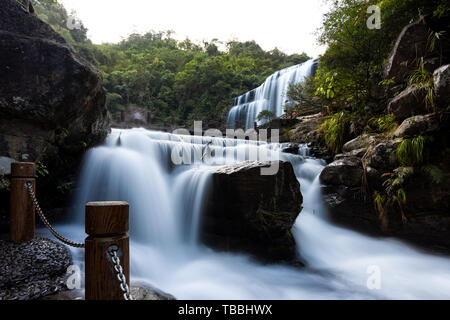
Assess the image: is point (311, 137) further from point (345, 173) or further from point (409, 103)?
point (409, 103)

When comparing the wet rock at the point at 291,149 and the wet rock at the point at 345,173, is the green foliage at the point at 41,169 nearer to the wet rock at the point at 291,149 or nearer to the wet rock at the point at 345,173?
the wet rock at the point at 345,173

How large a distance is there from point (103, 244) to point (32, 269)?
2235 mm

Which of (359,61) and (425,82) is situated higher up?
(359,61)

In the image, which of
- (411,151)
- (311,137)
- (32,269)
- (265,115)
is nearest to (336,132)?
(311,137)

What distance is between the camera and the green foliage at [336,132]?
23.6ft

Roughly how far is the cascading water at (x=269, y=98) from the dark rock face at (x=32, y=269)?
49.1 feet

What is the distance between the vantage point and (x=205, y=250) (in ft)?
14.1

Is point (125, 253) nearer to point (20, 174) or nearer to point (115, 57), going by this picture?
point (20, 174)

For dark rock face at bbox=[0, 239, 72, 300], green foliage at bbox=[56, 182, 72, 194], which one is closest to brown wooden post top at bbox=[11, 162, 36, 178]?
dark rock face at bbox=[0, 239, 72, 300]

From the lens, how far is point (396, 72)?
19.9 feet

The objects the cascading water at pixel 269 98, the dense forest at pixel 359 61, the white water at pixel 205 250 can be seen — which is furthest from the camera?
the cascading water at pixel 269 98

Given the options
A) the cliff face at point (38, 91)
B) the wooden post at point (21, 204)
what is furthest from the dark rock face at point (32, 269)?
the cliff face at point (38, 91)
